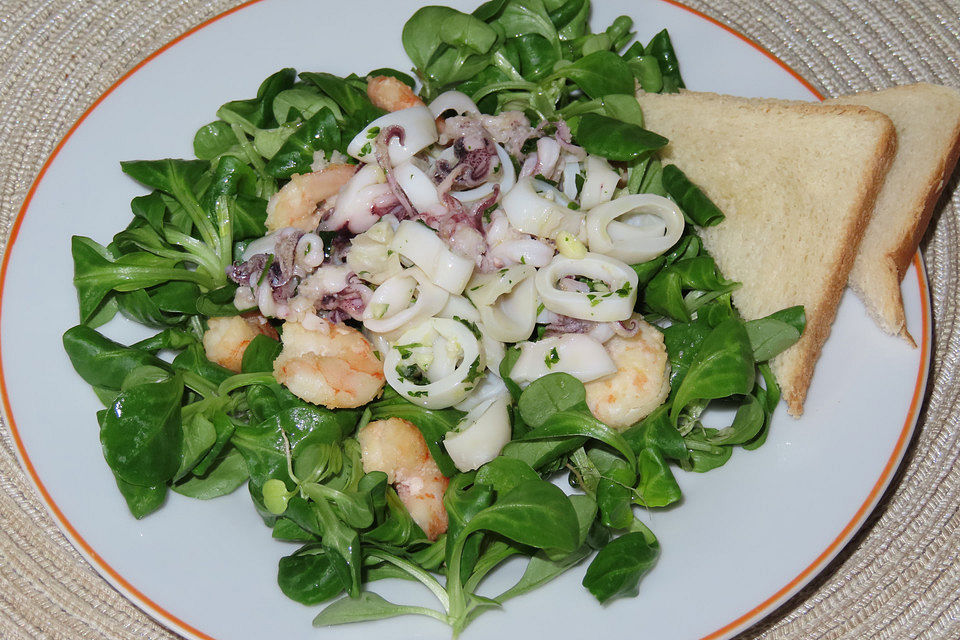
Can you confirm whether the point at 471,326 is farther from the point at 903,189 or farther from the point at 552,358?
the point at 903,189

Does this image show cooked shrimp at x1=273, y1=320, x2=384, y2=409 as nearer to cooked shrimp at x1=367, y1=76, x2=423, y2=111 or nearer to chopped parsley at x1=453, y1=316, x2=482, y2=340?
chopped parsley at x1=453, y1=316, x2=482, y2=340

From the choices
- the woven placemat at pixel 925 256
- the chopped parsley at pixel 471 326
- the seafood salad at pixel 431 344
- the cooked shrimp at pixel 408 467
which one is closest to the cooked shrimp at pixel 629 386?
the seafood salad at pixel 431 344

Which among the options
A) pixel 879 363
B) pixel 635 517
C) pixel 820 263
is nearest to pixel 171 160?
pixel 635 517

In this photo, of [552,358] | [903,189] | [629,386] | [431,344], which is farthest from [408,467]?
[903,189]

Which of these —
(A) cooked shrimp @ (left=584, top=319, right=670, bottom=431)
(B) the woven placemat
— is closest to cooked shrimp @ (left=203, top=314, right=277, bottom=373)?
(B) the woven placemat

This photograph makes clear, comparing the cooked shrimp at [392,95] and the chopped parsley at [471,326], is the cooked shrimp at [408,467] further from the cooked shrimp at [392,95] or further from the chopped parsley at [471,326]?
the cooked shrimp at [392,95]

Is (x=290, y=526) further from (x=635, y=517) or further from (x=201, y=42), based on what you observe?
(x=201, y=42)
